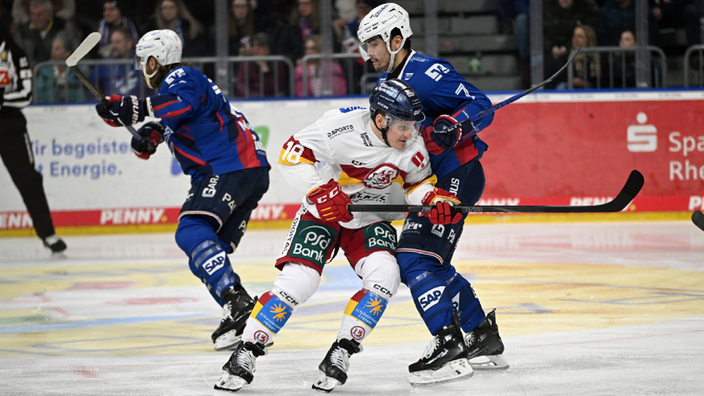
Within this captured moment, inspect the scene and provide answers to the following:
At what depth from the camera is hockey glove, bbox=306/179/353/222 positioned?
121 inches

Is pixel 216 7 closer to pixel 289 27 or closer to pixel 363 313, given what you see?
pixel 289 27

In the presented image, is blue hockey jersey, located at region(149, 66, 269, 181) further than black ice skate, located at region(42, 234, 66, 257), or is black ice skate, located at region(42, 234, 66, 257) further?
black ice skate, located at region(42, 234, 66, 257)

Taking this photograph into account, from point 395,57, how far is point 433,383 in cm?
136

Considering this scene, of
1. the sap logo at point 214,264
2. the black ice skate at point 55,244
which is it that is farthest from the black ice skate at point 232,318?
the black ice skate at point 55,244

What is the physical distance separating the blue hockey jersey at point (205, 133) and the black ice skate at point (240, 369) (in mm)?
1348

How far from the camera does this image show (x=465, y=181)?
11.6ft

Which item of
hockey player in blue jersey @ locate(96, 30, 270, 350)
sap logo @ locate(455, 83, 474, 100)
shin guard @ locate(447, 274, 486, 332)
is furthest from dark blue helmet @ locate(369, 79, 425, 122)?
hockey player in blue jersey @ locate(96, 30, 270, 350)

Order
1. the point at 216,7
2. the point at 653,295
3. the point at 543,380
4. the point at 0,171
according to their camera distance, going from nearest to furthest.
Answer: the point at 543,380 → the point at 653,295 → the point at 0,171 → the point at 216,7

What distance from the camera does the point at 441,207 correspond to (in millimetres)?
3117

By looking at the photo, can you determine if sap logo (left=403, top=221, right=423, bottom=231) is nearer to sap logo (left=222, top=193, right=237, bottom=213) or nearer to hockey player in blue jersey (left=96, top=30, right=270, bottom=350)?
hockey player in blue jersey (left=96, top=30, right=270, bottom=350)

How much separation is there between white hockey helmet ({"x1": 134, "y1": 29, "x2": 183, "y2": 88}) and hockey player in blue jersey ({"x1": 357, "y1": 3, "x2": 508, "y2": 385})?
1097 mm

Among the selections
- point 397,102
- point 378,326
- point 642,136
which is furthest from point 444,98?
point 642,136

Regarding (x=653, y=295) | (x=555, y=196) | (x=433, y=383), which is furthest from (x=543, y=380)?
(x=555, y=196)

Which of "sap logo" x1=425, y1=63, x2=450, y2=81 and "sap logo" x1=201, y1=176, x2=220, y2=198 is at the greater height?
"sap logo" x1=425, y1=63, x2=450, y2=81
